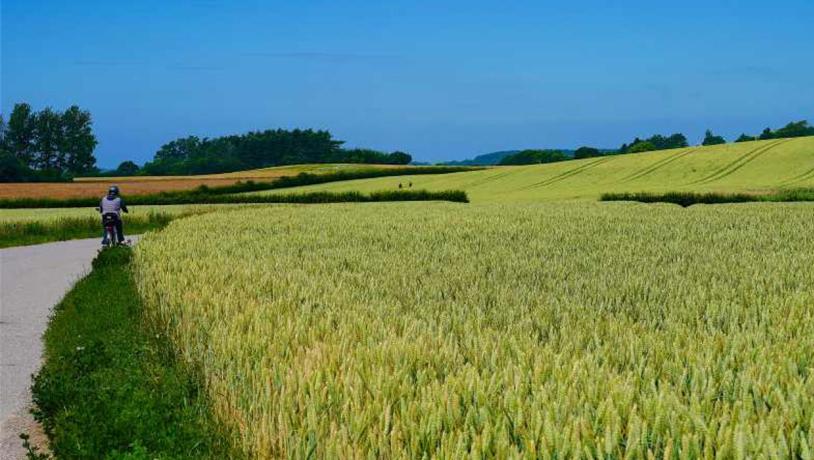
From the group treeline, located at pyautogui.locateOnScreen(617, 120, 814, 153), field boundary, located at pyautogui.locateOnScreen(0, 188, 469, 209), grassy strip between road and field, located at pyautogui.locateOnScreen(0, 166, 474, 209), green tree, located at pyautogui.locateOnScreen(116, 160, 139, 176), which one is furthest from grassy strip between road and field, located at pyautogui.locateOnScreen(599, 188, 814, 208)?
green tree, located at pyautogui.locateOnScreen(116, 160, 139, 176)

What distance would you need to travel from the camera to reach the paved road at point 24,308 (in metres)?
7.79

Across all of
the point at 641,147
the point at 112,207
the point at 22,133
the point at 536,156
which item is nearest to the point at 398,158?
the point at 536,156

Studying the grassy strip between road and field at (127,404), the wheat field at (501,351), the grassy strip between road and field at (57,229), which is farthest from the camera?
the grassy strip between road and field at (57,229)

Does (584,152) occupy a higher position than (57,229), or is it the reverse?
(584,152)

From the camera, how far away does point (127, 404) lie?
231 inches

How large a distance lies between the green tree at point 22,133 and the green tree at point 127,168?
16092 millimetres

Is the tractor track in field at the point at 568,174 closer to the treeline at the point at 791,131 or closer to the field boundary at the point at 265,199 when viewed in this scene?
the field boundary at the point at 265,199

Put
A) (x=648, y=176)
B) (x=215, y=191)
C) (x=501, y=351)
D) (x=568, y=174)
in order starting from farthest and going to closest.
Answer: (x=568, y=174), (x=648, y=176), (x=215, y=191), (x=501, y=351)

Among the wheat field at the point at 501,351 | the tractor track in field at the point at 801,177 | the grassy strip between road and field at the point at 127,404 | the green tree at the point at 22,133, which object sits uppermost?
the green tree at the point at 22,133

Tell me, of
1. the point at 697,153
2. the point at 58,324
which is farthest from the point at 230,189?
the point at 58,324

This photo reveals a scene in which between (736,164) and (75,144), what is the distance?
90658mm

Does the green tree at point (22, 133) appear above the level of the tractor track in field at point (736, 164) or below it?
above

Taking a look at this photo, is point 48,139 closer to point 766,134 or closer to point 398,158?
point 398,158

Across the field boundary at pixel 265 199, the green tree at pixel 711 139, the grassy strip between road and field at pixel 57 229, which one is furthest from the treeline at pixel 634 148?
the grassy strip between road and field at pixel 57 229
